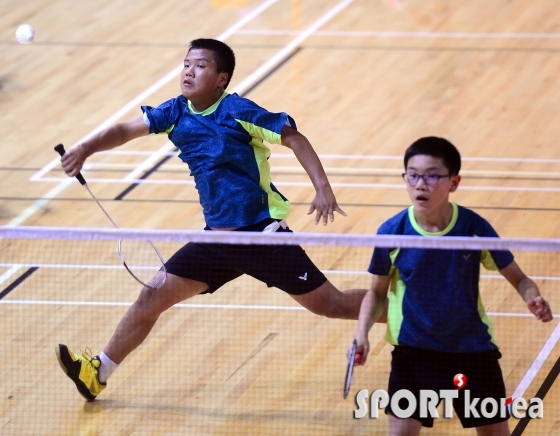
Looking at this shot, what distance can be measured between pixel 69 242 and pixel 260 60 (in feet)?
14.1

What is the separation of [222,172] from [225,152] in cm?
12

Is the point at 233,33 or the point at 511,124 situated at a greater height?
the point at 233,33

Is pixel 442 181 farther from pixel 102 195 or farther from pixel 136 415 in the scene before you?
pixel 102 195

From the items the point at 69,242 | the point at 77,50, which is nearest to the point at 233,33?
the point at 77,50

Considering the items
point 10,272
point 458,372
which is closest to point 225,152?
point 458,372

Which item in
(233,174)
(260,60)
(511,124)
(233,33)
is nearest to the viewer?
(233,174)

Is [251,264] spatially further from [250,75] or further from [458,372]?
[250,75]

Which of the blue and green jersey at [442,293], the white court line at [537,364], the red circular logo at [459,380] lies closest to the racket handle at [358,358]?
the blue and green jersey at [442,293]

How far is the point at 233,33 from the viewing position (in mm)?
12820

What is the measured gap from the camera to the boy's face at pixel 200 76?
5.62 meters

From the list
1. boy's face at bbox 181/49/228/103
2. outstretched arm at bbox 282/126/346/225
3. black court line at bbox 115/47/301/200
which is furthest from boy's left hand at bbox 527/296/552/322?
black court line at bbox 115/47/301/200

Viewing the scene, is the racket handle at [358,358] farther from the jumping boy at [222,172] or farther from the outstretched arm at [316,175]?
the jumping boy at [222,172]

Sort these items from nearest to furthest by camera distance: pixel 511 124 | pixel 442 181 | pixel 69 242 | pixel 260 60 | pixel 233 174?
pixel 442 181
pixel 233 174
pixel 69 242
pixel 511 124
pixel 260 60

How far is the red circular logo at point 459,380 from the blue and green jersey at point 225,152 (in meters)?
1.69
